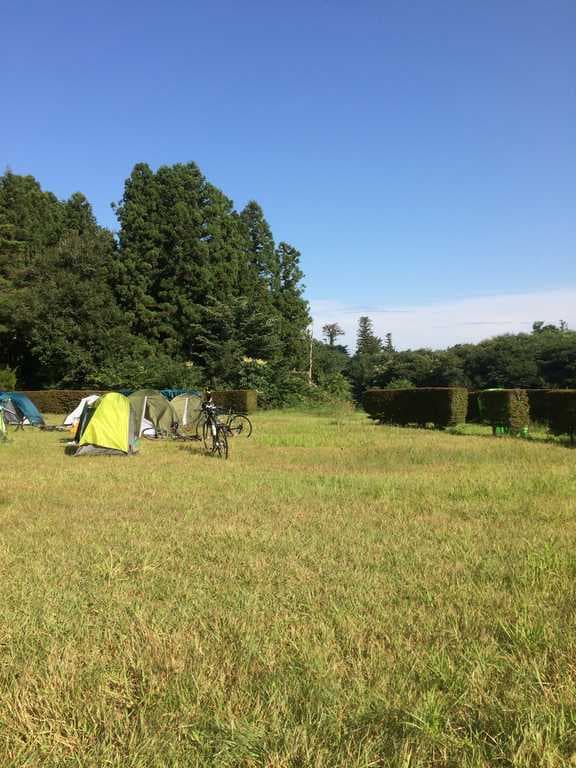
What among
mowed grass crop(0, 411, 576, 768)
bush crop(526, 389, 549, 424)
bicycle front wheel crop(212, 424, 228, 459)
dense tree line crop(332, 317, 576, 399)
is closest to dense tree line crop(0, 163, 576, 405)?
bush crop(526, 389, 549, 424)

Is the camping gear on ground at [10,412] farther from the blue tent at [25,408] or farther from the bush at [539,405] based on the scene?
the bush at [539,405]

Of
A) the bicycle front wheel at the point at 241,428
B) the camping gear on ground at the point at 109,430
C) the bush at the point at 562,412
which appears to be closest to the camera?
the camping gear on ground at the point at 109,430

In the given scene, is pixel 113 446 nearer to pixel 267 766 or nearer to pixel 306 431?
pixel 306 431

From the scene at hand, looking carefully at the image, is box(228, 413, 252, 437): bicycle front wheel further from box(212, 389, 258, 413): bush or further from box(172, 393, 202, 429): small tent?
box(212, 389, 258, 413): bush

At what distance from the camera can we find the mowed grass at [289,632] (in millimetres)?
2014

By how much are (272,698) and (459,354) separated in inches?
2631

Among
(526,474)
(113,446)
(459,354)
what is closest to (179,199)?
(113,446)

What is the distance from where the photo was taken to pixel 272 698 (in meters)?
2.22

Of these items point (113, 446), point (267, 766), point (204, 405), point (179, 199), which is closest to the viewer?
point (267, 766)

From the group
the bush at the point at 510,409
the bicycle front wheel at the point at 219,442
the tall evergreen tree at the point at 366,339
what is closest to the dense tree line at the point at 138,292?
the bush at the point at 510,409

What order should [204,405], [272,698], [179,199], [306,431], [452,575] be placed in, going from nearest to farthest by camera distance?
1. [272,698]
2. [452,575]
3. [204,405]
4. [306,431]
5. [179,199]

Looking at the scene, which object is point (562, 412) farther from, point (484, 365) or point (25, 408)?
point (484, 365)

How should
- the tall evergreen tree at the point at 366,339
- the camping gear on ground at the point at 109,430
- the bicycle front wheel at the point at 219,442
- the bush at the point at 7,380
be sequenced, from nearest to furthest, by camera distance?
the bicycle front wheel at the point at 219,442, the camping gear on ground at the point at 109,430, the bush at the point at 7,380, the tall evergreen tree at the point at 366,339

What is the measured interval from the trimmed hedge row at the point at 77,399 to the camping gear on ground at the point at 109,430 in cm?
1503
